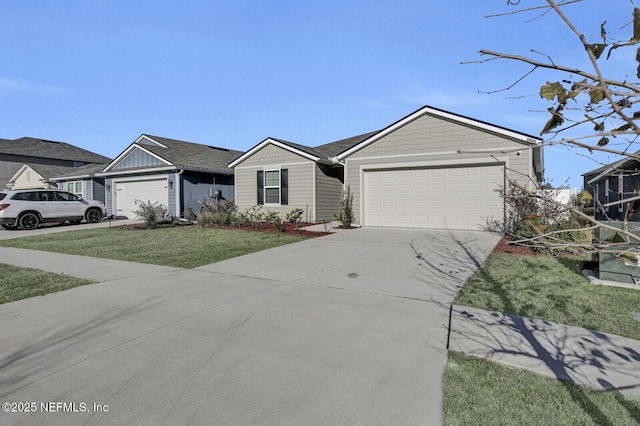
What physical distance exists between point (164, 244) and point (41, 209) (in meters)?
9.74

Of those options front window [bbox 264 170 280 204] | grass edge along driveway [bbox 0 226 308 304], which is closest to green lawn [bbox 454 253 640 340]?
grass edge along driveway [bbox 0 226 308 304]

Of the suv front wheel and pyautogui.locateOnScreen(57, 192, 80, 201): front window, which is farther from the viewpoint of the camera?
pyautogui.locateOnScreen(57, 192, 80, 201): front window

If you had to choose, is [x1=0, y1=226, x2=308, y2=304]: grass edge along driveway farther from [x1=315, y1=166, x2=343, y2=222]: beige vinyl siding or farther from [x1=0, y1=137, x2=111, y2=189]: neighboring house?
[x1=0, y1=137, x2=111, y2=189]: neighboring house

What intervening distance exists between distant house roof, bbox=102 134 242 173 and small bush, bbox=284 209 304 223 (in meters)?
6.02

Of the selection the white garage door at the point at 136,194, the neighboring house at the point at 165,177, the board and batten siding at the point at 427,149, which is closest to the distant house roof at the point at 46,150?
the neighboring house at the point at 165,177

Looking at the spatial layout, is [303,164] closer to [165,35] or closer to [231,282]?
[165,35]

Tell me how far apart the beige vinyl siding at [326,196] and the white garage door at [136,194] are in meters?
8.30

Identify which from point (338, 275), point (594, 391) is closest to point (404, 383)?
point (594, 391)

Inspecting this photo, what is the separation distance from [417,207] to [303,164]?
5.55 meters

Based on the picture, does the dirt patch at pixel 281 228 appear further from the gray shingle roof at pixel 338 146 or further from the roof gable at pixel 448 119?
the gray shingle roof at pixel 338 146

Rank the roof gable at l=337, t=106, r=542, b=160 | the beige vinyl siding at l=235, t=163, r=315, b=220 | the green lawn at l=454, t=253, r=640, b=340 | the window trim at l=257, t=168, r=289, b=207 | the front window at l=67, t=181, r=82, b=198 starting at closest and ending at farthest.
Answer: the green lawn at l=454, t=253, r=640, b=340 < the roof gable at l=337, t=106, r=542, b=160 < the beige vinyl siding at l=235, t=163, r=315, b=220 < the window trim at l=257, t=168, r=289, b=207 < the front window at l=67, t=181, r=82, b=198

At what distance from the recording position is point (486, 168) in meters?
11.8

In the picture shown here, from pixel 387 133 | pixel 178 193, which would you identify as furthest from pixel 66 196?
pixel 387 133

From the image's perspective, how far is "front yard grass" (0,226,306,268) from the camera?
8633mm
